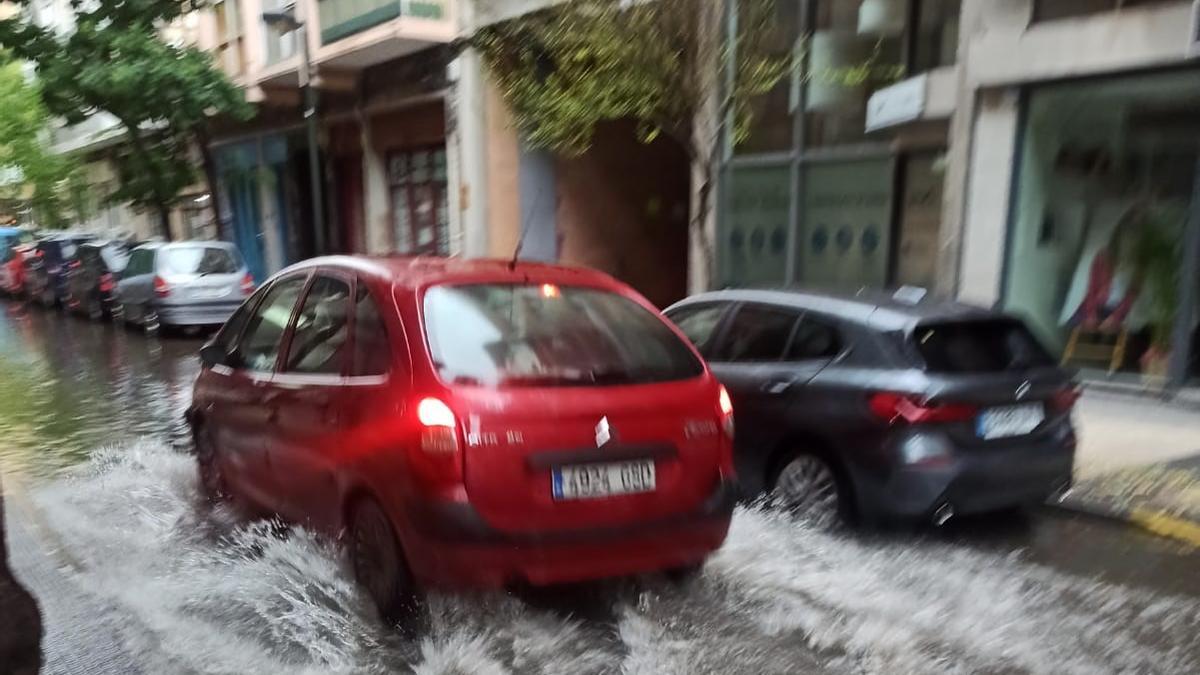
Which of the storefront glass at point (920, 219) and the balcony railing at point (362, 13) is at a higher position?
the balcony railing at point (362, 13)

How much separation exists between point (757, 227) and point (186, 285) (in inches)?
353

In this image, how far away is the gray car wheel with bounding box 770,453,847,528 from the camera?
5246mm

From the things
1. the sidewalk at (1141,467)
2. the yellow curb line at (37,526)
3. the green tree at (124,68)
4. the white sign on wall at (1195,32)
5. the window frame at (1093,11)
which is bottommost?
the sidewalk at (1141,467)

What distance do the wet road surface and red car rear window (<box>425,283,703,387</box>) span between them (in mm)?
1053

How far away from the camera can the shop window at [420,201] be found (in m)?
18.7

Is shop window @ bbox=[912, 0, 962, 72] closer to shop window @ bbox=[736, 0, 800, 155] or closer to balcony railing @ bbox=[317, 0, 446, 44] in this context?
shop window @ bbox=[736, 0, 800, 155]

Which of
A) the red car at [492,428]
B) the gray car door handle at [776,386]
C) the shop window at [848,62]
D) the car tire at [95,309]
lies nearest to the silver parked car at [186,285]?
the car tire at [95,309]

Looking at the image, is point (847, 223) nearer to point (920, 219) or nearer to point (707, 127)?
point (920, 219)

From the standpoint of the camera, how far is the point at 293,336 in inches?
185

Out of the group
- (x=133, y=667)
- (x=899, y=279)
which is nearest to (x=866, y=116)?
(x=899, y=279)

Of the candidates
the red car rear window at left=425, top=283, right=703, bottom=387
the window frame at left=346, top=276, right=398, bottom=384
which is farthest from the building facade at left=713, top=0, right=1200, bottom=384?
the window frame at left=346, top=276, right=398, bottom=384

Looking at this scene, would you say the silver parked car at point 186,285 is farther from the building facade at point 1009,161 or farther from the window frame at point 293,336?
the window frame at point 293,336

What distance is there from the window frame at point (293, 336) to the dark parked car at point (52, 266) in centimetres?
1668

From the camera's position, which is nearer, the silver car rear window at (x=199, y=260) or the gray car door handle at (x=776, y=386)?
the gray car door handle at (x=776, y=386)
